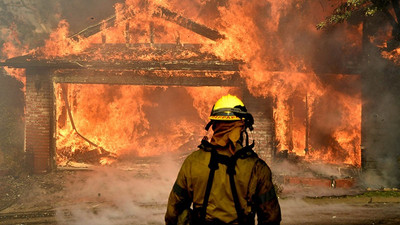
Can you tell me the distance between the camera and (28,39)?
780 inches

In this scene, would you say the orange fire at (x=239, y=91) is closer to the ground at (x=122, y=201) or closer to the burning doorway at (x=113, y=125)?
the burning doorway at (x=113, y=125)

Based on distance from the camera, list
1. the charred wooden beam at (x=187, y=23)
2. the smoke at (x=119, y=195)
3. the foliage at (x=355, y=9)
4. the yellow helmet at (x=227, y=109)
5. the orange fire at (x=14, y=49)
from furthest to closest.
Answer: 1. the orange fire at (x=14, y=49)
2. the charred wooden beam at (x=187, y=23)
3. the foliage at (x=355, y=9)
4. the smoke at (x=119, y=195)
5. the yellow helmet at (x=227, y=109)

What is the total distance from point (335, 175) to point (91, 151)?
31.1 ft

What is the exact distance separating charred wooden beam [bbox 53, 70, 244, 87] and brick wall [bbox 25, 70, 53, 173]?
1.90 ft

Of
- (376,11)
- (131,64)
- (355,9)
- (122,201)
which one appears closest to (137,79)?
(131,64)

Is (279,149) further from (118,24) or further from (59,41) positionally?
(59,41)

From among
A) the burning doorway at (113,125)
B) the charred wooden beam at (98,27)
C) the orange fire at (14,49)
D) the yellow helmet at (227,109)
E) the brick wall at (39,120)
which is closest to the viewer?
the yellow helmet at (227,109)

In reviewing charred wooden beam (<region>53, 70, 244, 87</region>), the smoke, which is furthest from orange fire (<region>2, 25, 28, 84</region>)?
the smoke

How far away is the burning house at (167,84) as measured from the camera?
10445mm

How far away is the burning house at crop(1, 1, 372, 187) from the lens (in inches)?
411

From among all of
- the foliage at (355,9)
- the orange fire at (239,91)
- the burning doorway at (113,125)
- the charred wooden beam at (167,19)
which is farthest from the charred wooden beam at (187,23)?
the foliage at (355,9)

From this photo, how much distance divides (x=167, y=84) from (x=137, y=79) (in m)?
1.10

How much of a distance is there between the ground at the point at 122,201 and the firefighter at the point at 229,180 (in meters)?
4.70

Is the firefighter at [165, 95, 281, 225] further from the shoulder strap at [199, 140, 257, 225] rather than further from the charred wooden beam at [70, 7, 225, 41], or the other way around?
the charred wooden beam at [70, 7, 225, 41]
